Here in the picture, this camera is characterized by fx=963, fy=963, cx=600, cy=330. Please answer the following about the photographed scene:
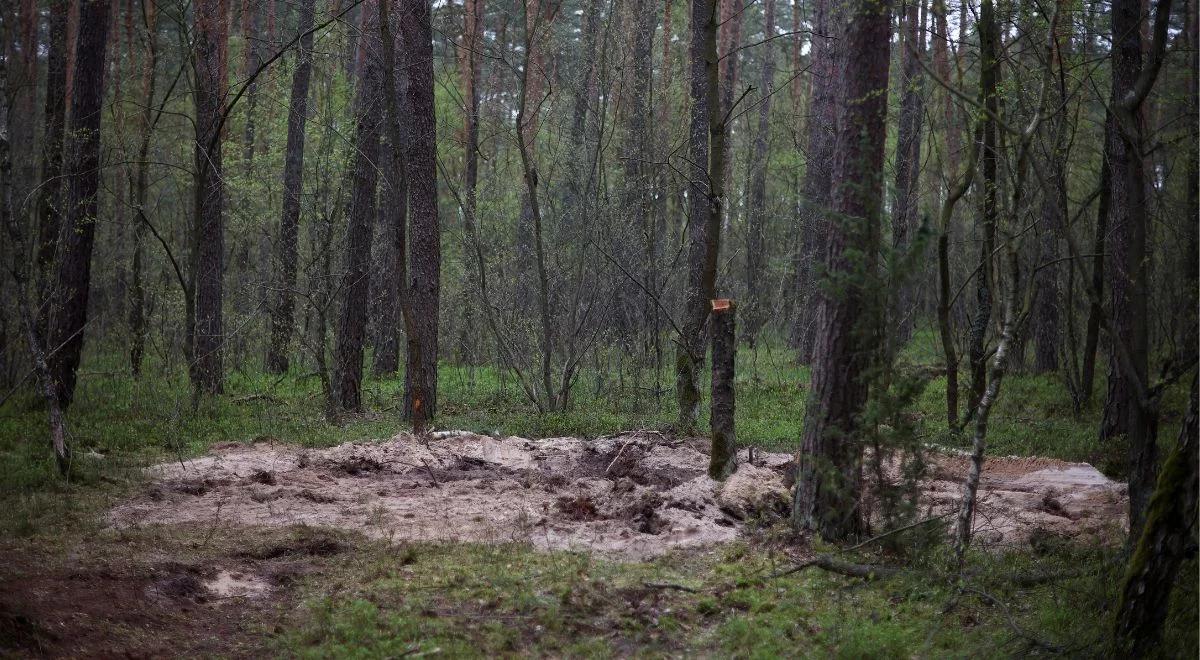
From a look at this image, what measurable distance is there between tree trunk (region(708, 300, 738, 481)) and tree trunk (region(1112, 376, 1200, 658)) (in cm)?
398

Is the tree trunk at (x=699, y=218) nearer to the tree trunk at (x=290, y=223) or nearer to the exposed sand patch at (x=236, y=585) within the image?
the exposed sand patch at (x=236, y=585)

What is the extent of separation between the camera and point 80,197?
1155 cm

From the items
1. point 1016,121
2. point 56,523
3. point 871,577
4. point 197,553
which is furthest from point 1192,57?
point 56,523

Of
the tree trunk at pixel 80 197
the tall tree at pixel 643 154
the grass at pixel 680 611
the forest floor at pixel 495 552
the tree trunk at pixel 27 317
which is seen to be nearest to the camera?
the grass at pixel 680 611

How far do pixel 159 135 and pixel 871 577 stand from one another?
671 inches

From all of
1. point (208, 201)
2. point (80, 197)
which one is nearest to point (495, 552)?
point (80, 197)

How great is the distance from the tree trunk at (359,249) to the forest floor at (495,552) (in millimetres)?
2103

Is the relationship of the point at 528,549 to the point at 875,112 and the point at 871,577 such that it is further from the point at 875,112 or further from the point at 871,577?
the point at 875,112

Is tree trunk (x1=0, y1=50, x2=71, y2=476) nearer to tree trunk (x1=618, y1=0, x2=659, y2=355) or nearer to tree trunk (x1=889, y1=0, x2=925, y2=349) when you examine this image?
tree trunk (x1=618, y1=0, x2=659, y2=355)

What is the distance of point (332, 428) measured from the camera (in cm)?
1114

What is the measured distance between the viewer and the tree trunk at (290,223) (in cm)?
1363

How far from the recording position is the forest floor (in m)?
4.86

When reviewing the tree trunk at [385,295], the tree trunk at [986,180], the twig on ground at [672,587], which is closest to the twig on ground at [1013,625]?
the twig on ground at [672,587]

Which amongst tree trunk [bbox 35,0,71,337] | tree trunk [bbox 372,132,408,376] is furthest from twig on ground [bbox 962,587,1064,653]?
tree trunk [bbox 35,0,71,337]
